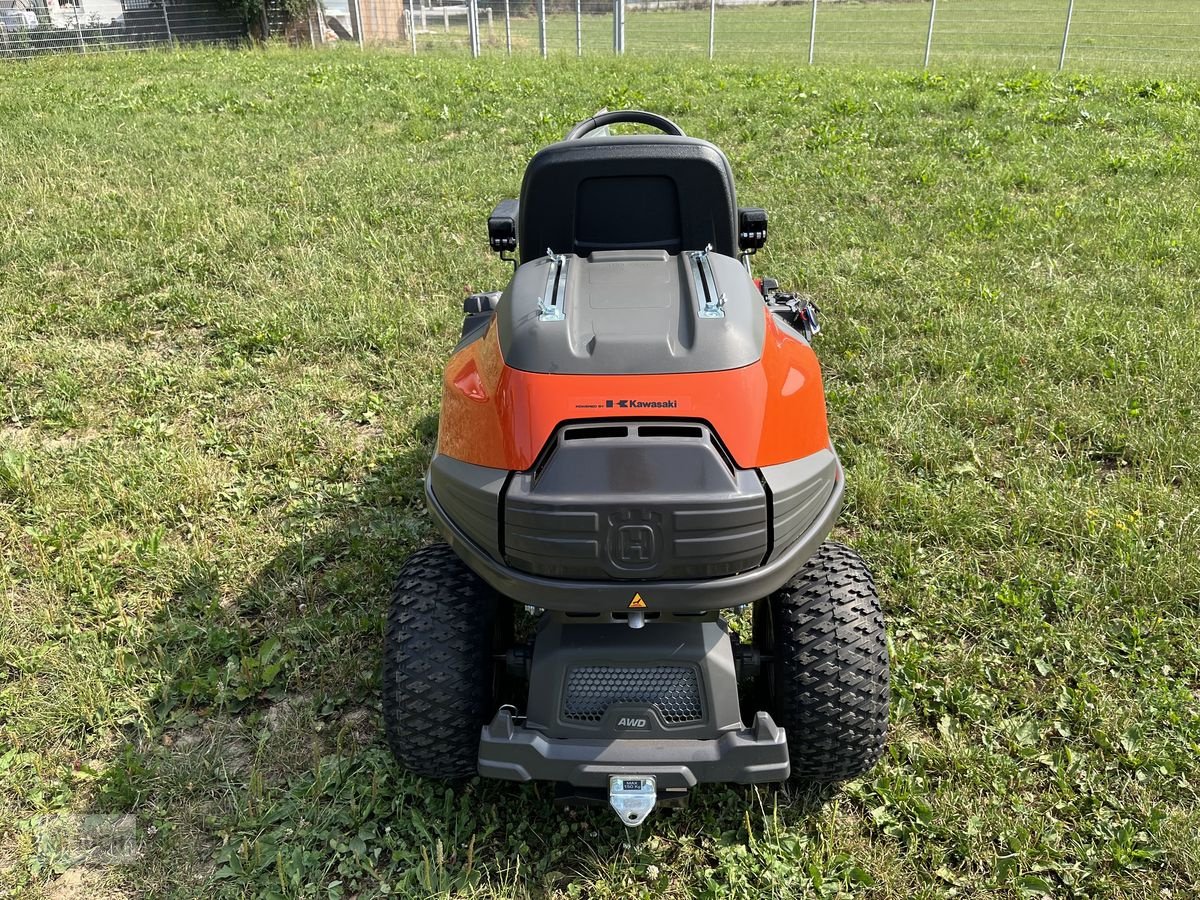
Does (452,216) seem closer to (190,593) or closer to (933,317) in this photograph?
(933,317)

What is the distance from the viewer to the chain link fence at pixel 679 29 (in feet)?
52.2

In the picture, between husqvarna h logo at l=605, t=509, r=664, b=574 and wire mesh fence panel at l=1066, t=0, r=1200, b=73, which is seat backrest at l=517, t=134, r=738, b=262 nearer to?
husqvarna h logo at l=605, t=509, r=664, b=574

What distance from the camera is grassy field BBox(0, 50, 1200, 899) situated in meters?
2.39

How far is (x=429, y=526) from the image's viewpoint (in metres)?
3.56

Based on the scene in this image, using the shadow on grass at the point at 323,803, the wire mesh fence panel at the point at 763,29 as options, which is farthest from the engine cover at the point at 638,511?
the wire mesh fence panel at the point at 763,29

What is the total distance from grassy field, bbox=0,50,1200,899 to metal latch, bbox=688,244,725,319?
1.28 metres

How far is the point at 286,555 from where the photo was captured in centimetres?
345

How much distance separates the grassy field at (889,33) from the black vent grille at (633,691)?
14404mm

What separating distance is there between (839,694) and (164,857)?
176cm

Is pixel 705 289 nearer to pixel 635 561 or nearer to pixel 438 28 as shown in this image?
pixel 635 561

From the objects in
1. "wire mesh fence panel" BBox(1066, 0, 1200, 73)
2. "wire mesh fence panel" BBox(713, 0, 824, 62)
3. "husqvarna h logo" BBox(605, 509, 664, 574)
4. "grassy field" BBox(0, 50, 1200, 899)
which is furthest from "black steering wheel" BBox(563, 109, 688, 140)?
"wire mesh fence panel" BBox(713, 0, 824, 62)

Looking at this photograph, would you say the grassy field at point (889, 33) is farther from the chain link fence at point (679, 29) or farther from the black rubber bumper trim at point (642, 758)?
the black rubber bumper trim at point (642, 758)

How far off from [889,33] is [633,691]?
83.2ft

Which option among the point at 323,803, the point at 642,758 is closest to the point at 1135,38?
the point at 642,758
